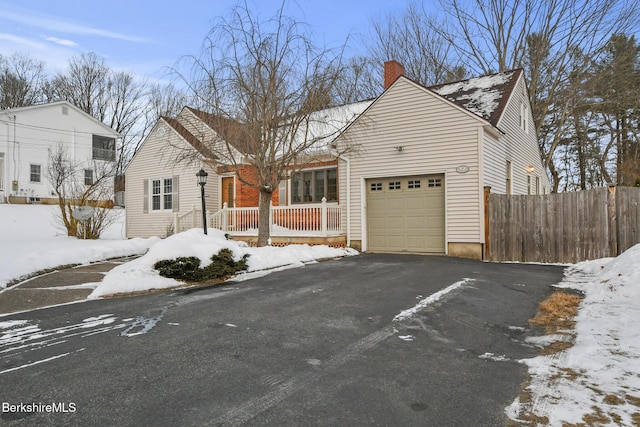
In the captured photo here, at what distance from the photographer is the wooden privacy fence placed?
9.72 m

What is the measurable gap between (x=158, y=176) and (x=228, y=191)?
148 inches

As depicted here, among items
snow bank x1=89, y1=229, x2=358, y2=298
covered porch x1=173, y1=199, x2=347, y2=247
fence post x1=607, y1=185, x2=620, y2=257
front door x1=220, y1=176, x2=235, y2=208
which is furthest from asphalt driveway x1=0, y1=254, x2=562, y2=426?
front door x1=220, y1=176, x2=235, y2=208

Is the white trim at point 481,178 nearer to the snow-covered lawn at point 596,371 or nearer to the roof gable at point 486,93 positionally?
the roof gable at point 486,93

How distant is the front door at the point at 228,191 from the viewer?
17047 mm

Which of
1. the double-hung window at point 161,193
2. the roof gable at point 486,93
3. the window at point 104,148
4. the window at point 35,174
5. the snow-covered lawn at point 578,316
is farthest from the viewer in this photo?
the window at point 104,148

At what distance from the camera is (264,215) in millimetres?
11727

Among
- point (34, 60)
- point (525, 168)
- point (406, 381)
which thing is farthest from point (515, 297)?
point (34, 60)

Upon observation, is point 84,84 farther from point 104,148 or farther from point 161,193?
point 161,193

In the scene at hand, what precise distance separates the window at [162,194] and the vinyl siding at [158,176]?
25 cm

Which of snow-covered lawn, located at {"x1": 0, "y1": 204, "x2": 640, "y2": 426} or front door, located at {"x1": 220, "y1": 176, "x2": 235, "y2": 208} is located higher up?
front door, located at {"x1": 220, "y1": 176, "x2": 235, "y2": 208}

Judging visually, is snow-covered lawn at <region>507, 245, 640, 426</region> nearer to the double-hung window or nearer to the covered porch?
the covered porch

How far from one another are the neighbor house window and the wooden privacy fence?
550 centimetres

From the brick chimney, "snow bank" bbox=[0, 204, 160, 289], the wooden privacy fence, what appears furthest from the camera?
the brick chimney

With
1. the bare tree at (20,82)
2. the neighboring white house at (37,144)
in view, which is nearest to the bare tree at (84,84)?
the bare tree at (20,82)
